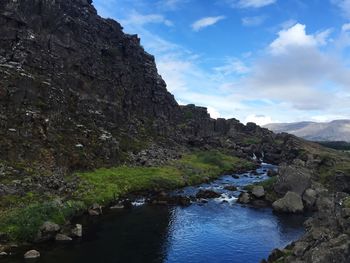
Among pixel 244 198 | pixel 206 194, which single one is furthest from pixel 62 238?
pixel 244 198

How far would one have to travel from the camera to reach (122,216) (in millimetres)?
85125

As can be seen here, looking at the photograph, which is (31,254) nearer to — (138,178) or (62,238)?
(62,238)

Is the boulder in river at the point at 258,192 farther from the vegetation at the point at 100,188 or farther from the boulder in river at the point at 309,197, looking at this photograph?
the vegetation at the point at 100,188

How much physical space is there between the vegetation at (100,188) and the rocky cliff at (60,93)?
925cm

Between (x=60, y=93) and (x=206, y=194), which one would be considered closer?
(x=206, y=194)

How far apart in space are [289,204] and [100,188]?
4449cm

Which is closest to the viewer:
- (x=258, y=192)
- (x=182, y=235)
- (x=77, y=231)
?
(x=77, y=231)

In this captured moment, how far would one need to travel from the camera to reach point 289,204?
321 feet

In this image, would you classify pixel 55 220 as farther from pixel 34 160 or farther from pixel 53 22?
pixel 53 22

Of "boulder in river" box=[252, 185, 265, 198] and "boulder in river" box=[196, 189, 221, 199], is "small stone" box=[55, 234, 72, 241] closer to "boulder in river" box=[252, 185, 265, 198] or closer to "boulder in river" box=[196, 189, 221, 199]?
"boulder in river" box=[196, 189, 221, 199]

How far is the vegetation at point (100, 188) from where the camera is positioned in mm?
66125

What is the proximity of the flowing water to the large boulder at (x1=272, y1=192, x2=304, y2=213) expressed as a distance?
289 cm

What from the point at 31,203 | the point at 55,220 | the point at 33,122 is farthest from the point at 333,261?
the point at 33,122

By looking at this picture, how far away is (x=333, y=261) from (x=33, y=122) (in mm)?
86161
